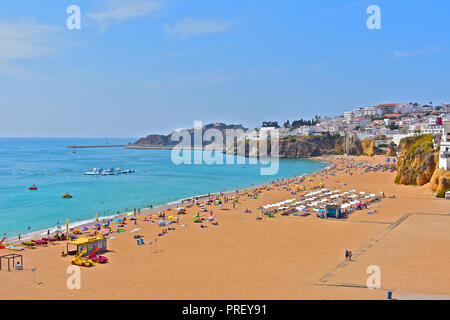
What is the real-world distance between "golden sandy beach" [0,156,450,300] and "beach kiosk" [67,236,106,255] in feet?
1.78

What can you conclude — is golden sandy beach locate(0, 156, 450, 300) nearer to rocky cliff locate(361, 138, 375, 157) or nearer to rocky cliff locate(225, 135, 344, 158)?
rocky cliff locate(361, 138, 375, 157)

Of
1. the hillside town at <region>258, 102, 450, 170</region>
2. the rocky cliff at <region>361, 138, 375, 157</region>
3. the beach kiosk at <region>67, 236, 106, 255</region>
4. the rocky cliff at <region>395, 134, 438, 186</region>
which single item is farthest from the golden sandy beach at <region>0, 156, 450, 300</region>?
the rocky cliff at <region>361, 138, 375, 157</region>

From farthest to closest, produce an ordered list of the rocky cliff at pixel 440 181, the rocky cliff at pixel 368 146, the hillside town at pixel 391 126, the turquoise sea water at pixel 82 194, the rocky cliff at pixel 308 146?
the rocky cliff at pixel 308 146 → the rocky cliff at pixel 368 146 → the hillside town at pixel 391 126 → the rocky cliff at pixel 440 181 → the turquoise sea water at pixel 82 194

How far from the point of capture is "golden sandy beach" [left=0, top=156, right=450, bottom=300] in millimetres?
12922

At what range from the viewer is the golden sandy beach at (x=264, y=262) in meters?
12.9

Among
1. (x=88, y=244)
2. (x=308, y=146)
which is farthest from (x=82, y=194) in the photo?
(x=308, y=146)

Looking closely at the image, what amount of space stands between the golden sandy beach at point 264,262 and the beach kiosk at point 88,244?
0.54 m

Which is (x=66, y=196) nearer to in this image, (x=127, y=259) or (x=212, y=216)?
(x=212, y=216)

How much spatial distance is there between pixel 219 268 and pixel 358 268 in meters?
5.65

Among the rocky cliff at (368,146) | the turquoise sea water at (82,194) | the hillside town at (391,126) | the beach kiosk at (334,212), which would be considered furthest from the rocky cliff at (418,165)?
the rocky cliff at (368,146)

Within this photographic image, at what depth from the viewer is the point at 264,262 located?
16578 mm

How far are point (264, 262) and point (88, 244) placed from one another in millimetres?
8332

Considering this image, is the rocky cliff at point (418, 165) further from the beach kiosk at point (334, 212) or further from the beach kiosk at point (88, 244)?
the beach kiosk at point (88, 244)
